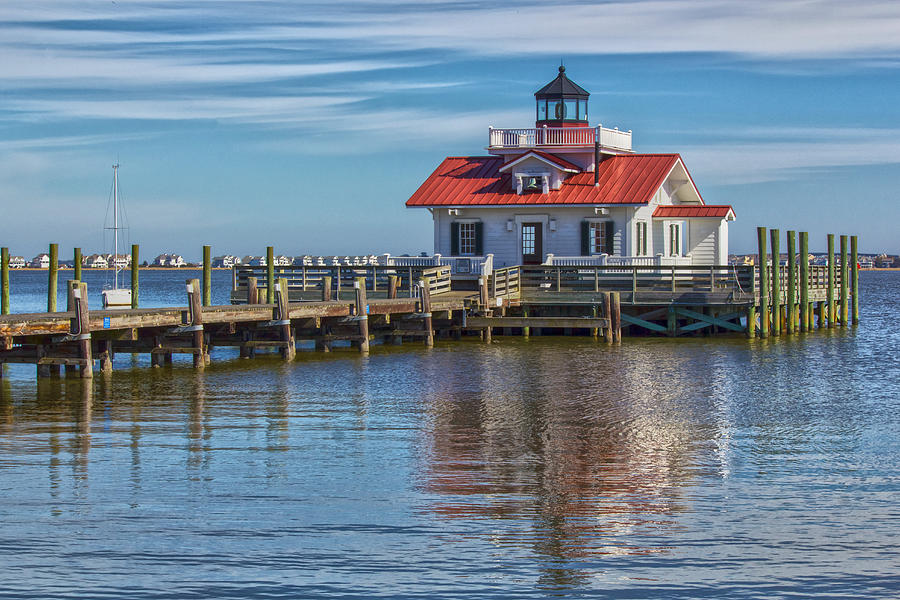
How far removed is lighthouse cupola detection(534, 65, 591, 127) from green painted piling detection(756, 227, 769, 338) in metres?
8.62

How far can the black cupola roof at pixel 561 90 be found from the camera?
40.5 m

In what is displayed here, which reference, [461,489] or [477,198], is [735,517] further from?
[477,198]

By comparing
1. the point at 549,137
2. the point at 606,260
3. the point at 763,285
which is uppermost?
the point at 549,137

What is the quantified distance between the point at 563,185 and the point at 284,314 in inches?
585

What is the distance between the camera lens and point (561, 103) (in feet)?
134

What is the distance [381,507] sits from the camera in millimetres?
11898

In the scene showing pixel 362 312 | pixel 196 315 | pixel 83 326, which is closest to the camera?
pixel 83 326

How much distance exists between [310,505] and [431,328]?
66.3 feet

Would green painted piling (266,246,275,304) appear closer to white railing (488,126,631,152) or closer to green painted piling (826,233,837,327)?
white railing (488,126,631,152)

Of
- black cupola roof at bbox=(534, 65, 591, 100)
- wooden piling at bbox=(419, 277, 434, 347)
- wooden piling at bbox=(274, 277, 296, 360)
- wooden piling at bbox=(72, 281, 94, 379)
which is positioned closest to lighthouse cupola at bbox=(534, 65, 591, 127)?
black cupola roof at bbox=(534, 65, 591, 100)

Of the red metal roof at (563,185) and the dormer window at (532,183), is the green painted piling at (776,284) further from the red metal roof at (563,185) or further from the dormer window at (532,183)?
the dormer window at (532,183)

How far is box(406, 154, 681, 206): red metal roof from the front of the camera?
38125 mm

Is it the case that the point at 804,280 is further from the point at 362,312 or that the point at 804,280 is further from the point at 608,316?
the point at 362,312

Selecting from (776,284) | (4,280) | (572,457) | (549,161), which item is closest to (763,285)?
(776,284)
